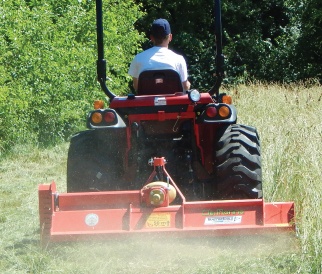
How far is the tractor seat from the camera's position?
6.41 metres

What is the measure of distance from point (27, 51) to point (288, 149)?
5.20 metres

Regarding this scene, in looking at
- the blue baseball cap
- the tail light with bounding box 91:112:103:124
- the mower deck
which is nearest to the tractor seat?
the blue baseball cap

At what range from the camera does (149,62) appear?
6496 mm

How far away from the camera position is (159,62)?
6469 mm

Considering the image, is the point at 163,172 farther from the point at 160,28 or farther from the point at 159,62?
the point at 160,28

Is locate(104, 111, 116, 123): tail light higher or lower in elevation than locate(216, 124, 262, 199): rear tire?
higher

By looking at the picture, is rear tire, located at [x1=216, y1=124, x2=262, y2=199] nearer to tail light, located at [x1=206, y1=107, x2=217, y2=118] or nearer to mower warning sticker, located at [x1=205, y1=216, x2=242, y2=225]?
tail light, located at [x1=206, y1=107, x2=217, y2=118]

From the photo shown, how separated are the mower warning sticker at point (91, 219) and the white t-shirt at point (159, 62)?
4.54 feet

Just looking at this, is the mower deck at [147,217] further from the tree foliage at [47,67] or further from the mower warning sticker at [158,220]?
the tree foliage at [47,67]

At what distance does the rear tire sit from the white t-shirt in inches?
27.1

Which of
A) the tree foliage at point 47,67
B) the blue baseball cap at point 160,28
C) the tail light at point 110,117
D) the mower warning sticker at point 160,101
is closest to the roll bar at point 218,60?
the blue baseball cap at point 160,28

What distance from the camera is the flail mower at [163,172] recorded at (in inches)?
221

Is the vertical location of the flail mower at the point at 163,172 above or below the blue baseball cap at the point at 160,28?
below

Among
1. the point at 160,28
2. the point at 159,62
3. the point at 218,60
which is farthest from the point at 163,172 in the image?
the point at 160,28
